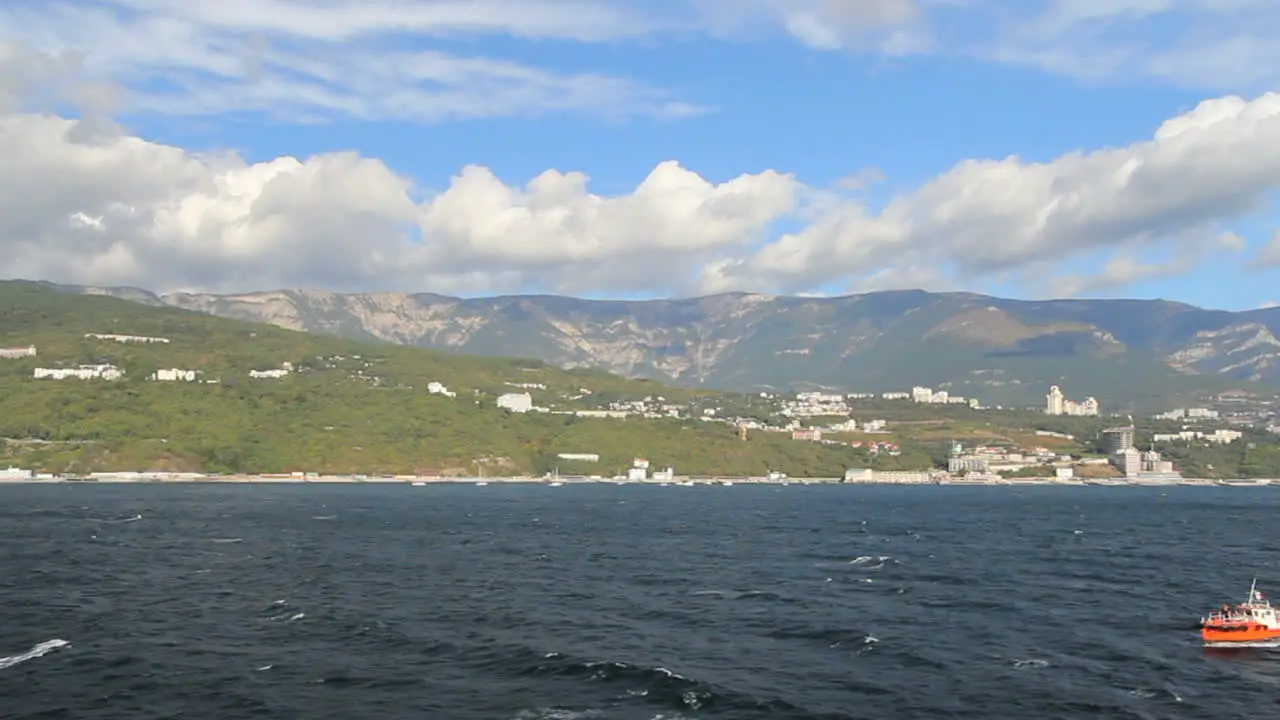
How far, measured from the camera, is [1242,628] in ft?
244

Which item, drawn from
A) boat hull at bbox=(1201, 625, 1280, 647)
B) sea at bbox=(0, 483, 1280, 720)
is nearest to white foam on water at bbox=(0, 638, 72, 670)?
sea at bbox=(0, 483, 1280, 720)

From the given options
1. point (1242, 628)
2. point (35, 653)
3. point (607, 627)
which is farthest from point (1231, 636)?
point (35, 653)

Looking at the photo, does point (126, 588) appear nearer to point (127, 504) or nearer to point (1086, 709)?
point (1086, 709)

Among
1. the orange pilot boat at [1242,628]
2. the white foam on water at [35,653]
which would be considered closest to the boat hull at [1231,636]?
the orange pilot boat at [1242,628]

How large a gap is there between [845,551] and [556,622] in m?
62.6

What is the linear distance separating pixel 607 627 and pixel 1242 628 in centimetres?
4396

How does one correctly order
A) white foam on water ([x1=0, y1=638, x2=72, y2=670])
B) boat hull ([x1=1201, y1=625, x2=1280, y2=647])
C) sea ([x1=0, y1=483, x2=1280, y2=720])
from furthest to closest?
boat hull ([x1=1201, y1=625, x2=1280, y2=647])
white foam on water ([x1=0, y1=638, x2=72, y2=670])
sea ([x1=0, y1=483, x2=1280, y2=720])

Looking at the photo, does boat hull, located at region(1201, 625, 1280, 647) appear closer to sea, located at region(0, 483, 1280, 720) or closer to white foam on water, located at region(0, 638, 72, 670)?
sea, located at region(0, 483, 1280, 720)

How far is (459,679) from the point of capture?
62031 millimetres

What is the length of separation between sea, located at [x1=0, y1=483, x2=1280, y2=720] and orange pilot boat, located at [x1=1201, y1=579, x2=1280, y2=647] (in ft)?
3.39

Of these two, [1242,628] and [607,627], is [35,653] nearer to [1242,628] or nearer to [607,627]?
[607,627]

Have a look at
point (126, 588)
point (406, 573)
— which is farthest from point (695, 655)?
point (126, 588)

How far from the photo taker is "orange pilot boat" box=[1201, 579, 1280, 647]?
74.1 meters

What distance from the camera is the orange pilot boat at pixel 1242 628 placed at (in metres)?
74.1
